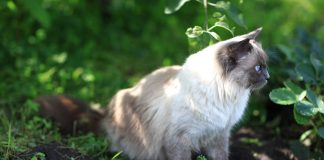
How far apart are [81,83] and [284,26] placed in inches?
107

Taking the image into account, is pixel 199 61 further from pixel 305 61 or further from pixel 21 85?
pixel 21 85

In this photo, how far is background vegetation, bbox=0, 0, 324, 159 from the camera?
12.4ft

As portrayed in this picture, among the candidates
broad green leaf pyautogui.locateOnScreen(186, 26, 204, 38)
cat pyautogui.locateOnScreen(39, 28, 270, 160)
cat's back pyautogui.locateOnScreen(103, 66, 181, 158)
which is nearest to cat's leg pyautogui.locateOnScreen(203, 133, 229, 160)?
cat pyautogui.locateOnScreen(39, 28, 270, 160)

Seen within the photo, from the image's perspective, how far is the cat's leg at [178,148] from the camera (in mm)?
3426

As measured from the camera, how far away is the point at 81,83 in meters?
4.91

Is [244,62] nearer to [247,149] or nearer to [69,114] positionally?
[247,149]

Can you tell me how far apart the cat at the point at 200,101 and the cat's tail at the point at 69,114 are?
1.76ft

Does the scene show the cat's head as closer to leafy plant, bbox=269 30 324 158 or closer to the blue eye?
the blue eye

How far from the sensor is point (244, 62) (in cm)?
329

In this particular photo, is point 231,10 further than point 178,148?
Yes

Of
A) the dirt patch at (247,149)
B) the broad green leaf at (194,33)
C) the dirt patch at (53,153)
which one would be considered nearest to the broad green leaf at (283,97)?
the dirt patch at (247,149)

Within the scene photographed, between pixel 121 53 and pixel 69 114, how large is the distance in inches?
76.0

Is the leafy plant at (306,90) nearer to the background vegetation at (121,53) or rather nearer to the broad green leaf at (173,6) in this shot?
the background vegetation at (121,53)

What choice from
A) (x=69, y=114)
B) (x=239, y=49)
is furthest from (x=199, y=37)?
(x=69, y=114)
